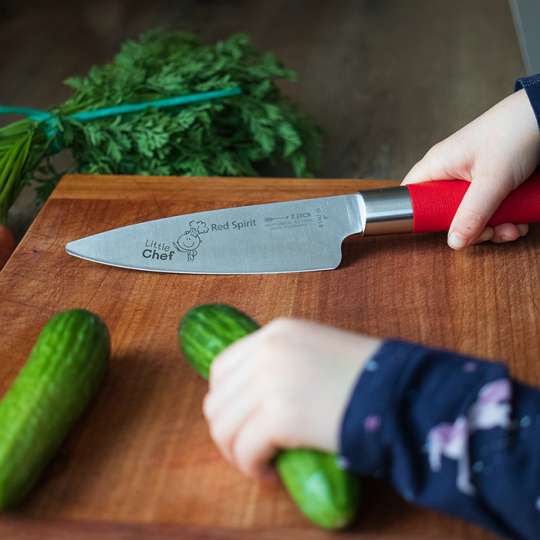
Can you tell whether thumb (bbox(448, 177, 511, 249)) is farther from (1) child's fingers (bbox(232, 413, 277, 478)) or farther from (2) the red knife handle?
(1) child's fingers (bbox(232, 413, 277, 478))

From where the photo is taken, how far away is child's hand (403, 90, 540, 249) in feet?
5.28

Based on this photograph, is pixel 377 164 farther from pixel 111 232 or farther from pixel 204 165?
pixel 111 232

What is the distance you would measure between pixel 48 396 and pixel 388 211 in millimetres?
787

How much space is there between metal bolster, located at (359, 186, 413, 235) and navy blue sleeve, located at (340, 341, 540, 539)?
60cm

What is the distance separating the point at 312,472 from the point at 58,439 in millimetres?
412

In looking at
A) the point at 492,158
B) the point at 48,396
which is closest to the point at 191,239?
the point at 48,396

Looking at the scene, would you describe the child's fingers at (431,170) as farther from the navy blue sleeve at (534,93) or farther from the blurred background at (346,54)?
the blurred background at (346,54)

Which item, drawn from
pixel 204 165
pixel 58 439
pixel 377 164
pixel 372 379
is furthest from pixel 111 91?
pixel 372 379

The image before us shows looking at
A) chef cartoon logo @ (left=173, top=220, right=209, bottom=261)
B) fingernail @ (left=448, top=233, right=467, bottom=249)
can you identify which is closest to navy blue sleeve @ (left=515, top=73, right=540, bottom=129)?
fingernail @ (left=448, top=233, right=467, bottom=249)

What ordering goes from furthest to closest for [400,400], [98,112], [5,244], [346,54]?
[346,54]
[98,112]
[5,244]
[400,400]

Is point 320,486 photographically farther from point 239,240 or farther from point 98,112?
point 98,112

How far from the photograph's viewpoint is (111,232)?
1.67m

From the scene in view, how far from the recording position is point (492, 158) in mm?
1616

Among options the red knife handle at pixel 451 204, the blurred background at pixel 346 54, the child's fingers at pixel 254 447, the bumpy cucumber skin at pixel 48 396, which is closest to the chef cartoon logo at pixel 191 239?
the bumpy cucumber skin at pixel 48 396
